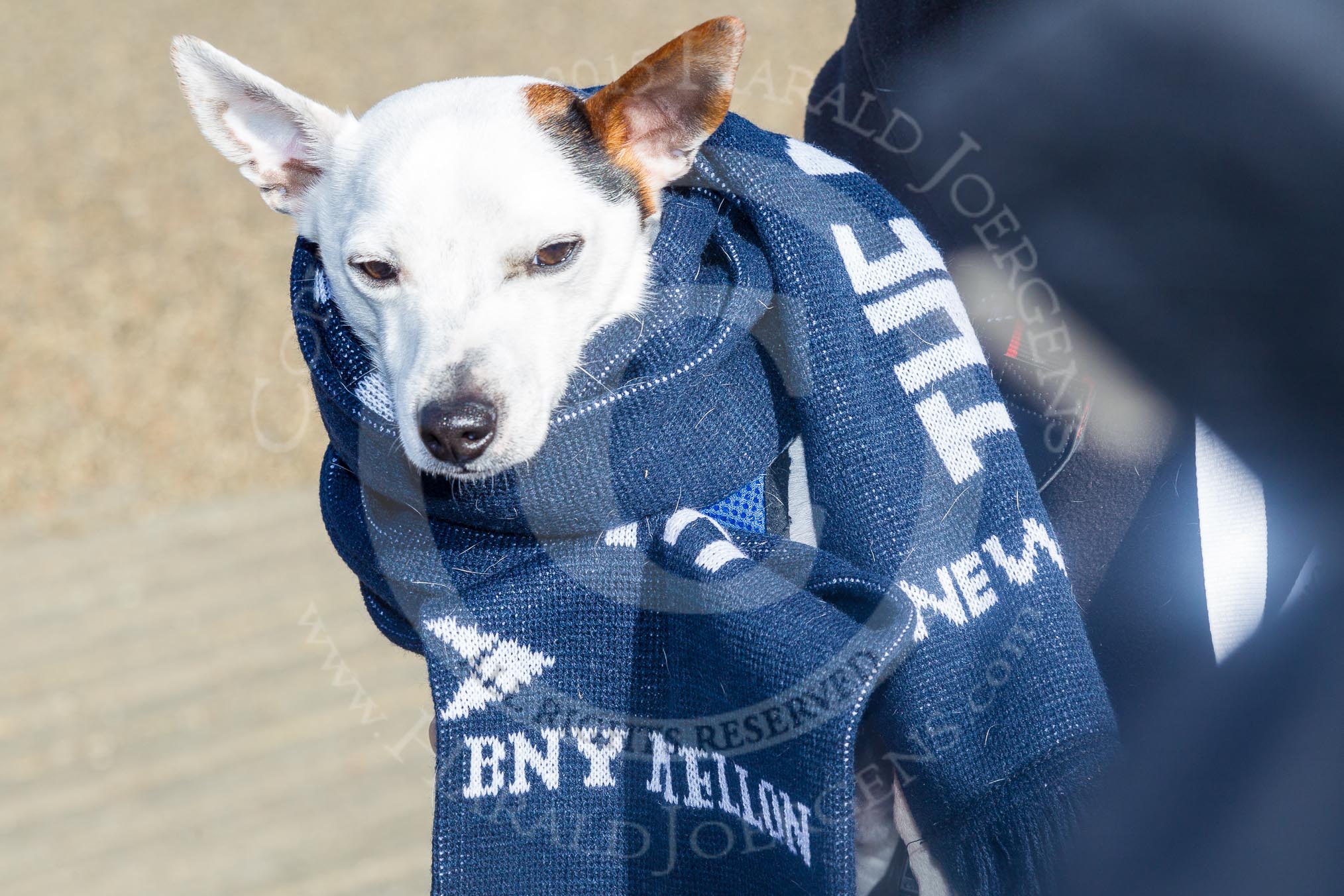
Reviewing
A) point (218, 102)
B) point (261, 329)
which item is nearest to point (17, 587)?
point (261, 329)

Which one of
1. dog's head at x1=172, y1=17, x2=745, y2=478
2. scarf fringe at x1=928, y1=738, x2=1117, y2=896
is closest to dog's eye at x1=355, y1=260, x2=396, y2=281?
dog's head at x1=172, y1=17, x2=745, y2=478

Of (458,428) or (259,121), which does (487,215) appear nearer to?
(458,428)

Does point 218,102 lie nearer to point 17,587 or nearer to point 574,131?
point 574,131

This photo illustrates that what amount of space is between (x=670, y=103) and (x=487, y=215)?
288 mm

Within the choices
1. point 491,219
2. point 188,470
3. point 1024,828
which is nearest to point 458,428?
point 491,219

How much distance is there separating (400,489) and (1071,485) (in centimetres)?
91

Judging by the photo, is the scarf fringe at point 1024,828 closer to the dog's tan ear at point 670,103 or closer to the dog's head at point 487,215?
the dog's head at point 487,215

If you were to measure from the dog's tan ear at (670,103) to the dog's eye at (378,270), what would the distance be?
343 mm

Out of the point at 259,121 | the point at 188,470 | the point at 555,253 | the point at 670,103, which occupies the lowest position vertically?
the point at 188,470

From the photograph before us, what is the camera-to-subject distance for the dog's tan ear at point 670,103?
124 cm

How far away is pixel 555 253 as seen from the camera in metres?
1.37

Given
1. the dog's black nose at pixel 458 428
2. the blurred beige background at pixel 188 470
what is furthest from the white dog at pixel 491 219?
the blurred beige background at pixel 188 470

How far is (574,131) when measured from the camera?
142 centimetres

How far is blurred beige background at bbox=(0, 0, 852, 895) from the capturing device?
3074mm
